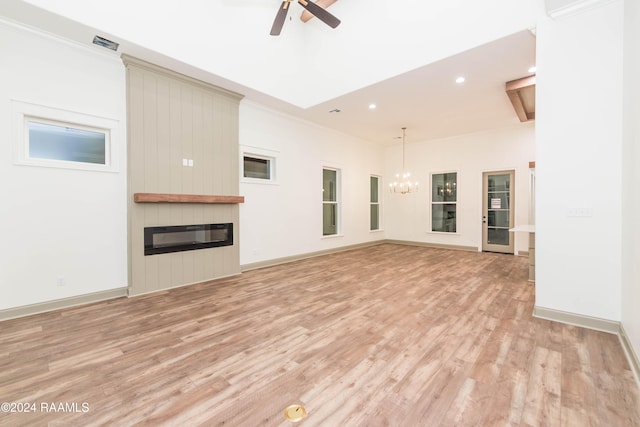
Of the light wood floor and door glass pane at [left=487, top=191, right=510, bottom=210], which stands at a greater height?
door glass pane at [left=487, top=191, right=510, bottom=210]

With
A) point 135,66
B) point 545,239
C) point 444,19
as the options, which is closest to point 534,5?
point 444,19

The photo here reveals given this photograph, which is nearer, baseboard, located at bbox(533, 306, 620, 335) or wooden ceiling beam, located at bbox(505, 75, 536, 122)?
baseboard, located at bbox(533, 306, 620, 335)

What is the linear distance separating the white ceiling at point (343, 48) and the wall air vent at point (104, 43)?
0.21 ft

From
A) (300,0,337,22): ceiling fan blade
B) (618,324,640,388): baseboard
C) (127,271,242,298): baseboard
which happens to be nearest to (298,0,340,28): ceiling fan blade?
(300,0,337,22): ceiling fan blade

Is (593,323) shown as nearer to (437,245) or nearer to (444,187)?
(437,245)

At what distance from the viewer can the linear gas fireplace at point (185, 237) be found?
409 cm

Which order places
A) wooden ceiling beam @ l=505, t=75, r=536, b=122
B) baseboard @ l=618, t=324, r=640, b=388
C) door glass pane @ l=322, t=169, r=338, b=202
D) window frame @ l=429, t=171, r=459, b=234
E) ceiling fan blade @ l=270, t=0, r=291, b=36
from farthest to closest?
window frame @ l=429, t=171, r=459, b=234, door glass pane @ l=322, t=169, r=338, b=202, wooden ceiling beam @ l=505, t=75, r=536, b=122, ceiling fan blade @ l=270, t=0, r=291, b=36, baseboard @ l=618, t=324, r=640, b=388

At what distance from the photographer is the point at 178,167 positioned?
4371 mm

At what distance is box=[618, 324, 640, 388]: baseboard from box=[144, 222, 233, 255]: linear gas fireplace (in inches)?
202

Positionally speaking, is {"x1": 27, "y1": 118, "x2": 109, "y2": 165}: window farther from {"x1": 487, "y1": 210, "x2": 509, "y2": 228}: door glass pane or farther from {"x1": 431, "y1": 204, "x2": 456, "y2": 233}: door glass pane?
{"x1": 487, "y1": 210, "x2": 509, "y2": 228}: door glass pane

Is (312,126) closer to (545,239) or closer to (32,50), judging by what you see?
(32,50)

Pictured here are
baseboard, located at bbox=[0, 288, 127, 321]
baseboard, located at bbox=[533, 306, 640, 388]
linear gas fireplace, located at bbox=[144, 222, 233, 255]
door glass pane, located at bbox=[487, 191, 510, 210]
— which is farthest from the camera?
door glass pane, located at bbox=[487, 191, 510, 210]

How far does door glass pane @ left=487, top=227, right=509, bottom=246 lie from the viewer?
7.23m

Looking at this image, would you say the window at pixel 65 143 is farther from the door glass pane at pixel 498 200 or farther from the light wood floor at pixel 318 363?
the door glass pane at pixel 498 200
